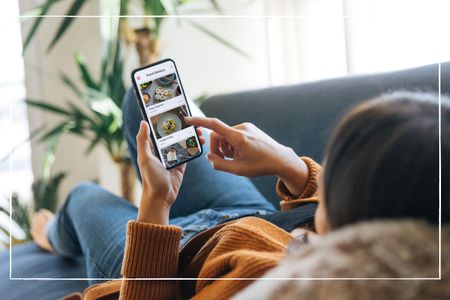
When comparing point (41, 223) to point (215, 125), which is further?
point (41, 223)

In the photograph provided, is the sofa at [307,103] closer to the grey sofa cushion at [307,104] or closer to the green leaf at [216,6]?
the grey sofa cushion at [307,104]

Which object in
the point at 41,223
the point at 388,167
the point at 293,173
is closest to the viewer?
the point at 388,167

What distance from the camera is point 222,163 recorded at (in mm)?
523

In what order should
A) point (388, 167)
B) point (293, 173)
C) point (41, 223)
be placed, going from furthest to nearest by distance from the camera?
point (41, 223) < point (293, 173) < point (388, 167)

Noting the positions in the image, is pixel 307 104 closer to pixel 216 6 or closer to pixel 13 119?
pixel 216 6

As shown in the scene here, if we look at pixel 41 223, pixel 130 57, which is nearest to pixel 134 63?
pixel 130 57

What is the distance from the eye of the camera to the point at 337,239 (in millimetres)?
399

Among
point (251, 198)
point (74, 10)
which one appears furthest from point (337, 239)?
point (74, 10)

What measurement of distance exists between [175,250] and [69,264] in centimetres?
30

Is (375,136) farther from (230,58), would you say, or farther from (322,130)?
(230,58)

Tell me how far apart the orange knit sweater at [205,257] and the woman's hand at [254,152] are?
13 millimetres

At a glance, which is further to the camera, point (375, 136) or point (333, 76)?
point (333, 76)

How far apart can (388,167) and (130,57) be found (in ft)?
1.09

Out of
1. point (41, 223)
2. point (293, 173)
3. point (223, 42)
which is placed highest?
point (223, 42)
